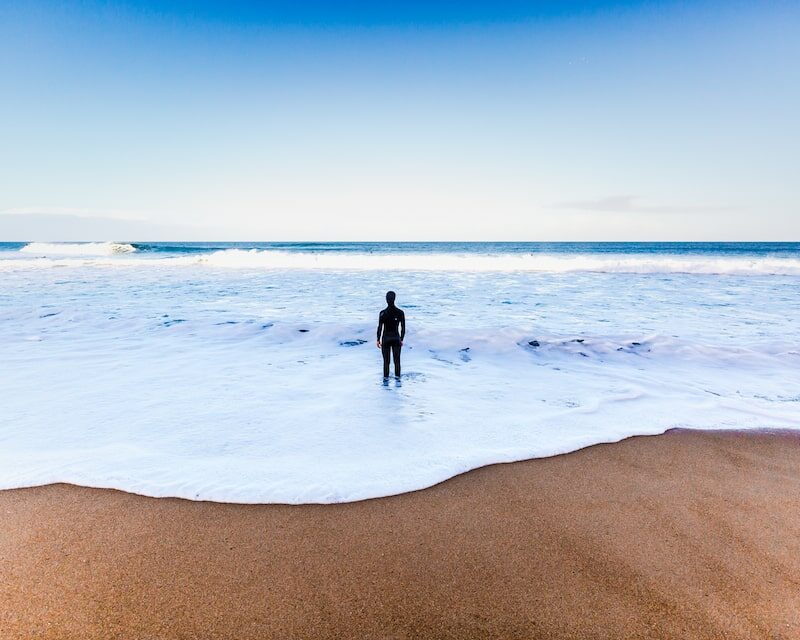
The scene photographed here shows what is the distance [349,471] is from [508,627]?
1854mm

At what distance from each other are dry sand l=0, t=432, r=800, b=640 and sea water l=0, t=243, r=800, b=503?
0.38m

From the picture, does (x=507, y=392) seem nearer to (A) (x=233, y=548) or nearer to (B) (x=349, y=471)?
(B) (x=349, y=471)

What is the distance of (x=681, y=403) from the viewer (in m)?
5.53

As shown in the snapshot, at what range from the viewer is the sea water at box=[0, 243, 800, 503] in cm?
392

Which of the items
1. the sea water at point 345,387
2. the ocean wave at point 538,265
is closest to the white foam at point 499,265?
the ocean wave at point 538,265

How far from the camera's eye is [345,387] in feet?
20.6

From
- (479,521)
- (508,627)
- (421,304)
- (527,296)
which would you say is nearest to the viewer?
(508,627)

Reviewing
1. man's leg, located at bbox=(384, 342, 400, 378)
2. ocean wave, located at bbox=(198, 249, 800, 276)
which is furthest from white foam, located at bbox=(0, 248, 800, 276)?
man's leg, located at bbox=(384, 342, 400, 378)

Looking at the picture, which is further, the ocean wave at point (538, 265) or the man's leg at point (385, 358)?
the ocean wave at point (538, 265)

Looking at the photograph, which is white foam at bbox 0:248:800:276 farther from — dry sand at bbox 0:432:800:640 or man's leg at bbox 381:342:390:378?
dry sand at bbox 0:432:800:640

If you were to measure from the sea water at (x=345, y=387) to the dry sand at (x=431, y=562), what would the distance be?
0.38m

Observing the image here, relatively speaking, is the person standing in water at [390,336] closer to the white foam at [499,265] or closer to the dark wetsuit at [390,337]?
the dark wetsuit at [390,337]

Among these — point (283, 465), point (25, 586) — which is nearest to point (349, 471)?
point (283, 465)

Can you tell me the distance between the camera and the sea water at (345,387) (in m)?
3.92
